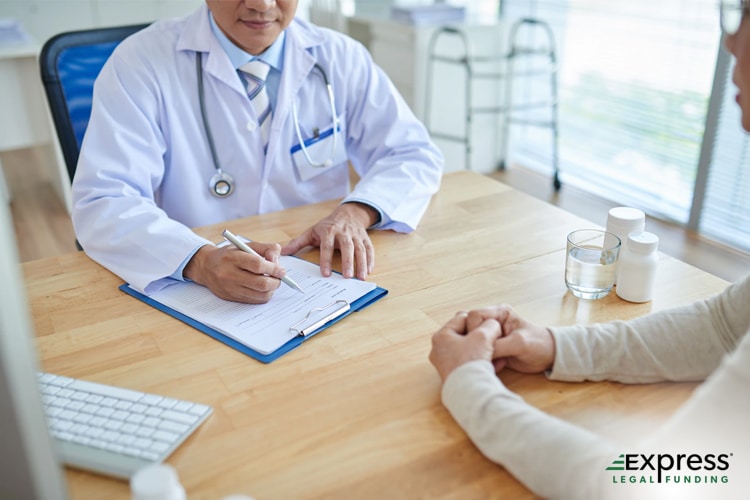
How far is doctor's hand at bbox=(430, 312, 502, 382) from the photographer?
0.95 metres

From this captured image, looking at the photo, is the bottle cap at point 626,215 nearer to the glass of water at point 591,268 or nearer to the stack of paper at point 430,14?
the glass of water at point 591,268

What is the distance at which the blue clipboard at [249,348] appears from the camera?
105 cm

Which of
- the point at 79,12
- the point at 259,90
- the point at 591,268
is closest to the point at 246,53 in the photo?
the point at 259,90

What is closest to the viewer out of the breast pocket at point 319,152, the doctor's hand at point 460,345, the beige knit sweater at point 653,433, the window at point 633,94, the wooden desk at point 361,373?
the beige knit sweater at point 653,433

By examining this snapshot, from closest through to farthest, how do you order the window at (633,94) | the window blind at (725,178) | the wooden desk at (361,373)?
the wooden desk at (361,373), the window blind at (725,178), the window at (633,94)

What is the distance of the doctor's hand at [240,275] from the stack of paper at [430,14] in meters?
2.67

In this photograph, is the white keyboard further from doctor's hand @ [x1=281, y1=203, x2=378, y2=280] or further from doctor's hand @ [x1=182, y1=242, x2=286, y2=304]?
doctor's hand @ [x1=281, y1=203, x2=378, y2=280]

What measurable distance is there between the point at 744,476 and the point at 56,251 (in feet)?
10.0

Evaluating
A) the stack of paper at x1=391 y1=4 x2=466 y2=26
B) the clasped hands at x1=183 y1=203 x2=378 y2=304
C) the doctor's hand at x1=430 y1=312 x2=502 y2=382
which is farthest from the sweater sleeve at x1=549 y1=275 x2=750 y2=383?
the stack of paper at x1=391 y1=4 x2=466 y2=26

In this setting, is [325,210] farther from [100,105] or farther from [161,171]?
[100,105]

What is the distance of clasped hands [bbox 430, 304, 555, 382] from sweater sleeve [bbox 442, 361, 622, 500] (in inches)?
1.7

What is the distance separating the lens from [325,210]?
1599mm

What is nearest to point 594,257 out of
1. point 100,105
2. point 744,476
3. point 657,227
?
point 744,476

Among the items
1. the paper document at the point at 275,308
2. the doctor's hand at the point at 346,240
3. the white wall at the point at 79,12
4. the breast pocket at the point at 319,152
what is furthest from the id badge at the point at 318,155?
the white wall at the point at 79,12
